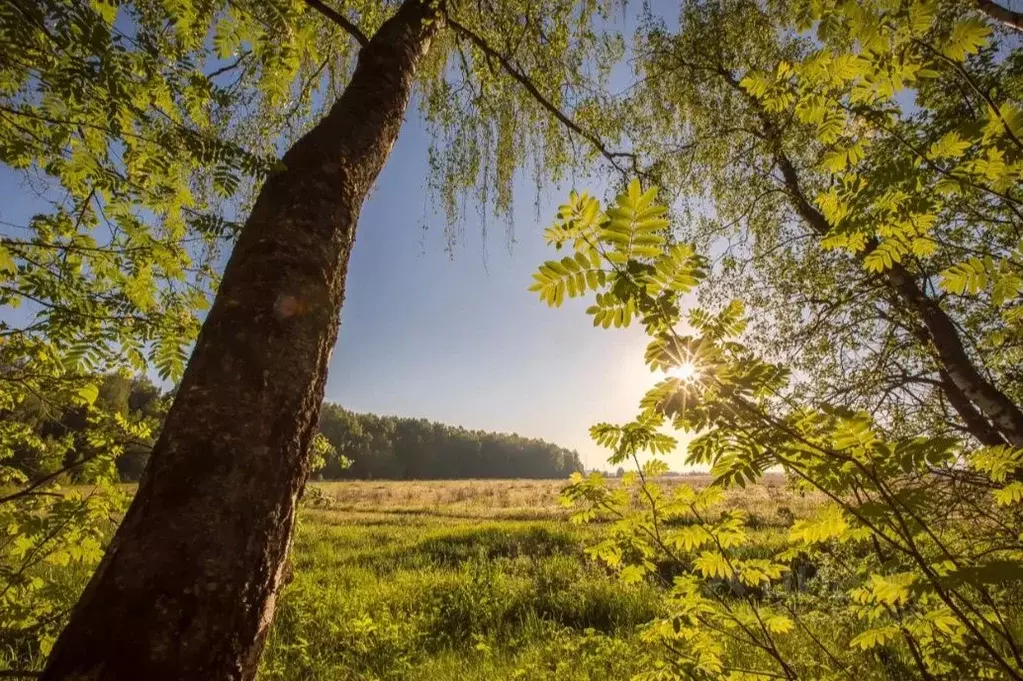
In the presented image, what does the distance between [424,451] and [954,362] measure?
85.5 meters

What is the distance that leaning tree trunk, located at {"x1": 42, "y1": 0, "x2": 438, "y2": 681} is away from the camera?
0.89 metres

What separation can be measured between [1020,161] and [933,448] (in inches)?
35.6

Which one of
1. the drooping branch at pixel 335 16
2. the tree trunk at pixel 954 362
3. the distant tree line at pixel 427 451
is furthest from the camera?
the distant tree line at pixel 427 451

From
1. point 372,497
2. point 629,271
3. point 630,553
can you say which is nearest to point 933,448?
point 629,271

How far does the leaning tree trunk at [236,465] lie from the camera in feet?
2.93

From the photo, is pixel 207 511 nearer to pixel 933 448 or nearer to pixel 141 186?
pixel 933 448

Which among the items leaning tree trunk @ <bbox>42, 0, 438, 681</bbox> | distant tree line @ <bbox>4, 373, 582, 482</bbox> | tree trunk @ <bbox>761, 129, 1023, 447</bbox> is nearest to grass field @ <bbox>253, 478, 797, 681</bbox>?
leaning tree trunk @ <bbox>42, 0, 438, 681</bbox>

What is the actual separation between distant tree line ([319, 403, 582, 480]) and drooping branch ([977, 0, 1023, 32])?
69796mm

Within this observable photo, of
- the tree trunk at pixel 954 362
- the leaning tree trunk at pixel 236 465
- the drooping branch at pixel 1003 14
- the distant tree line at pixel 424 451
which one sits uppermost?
the distant tree line at pixel 424 451

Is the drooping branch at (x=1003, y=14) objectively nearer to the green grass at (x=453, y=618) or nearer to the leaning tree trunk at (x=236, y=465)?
the leaning tree trunk at (x=236, y=465)

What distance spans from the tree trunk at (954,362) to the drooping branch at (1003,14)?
1.77 meters

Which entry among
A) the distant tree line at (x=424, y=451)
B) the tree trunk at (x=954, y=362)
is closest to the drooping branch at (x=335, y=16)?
the tree trunk at (x=954, y=362)

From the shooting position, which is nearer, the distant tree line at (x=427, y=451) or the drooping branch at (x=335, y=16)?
the drooping branch at (x=335, y=16)

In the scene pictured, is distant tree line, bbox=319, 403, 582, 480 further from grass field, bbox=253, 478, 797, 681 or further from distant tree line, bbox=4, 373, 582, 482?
grass field, bbox=253, 478, 797, 681
